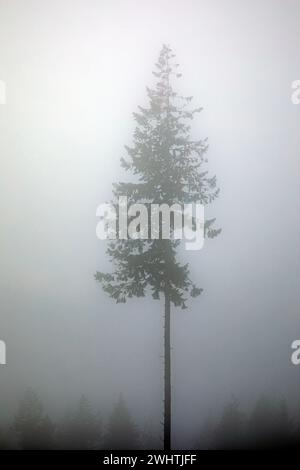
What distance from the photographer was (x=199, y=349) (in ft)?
66.3

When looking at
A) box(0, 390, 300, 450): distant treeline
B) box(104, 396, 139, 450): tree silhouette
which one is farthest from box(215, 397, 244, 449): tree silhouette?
box(104, 396, 139, 450): tree silhouette

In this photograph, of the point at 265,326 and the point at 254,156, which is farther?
the point at 254,156

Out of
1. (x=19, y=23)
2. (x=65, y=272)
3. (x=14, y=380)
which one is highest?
(x=19, y=23)

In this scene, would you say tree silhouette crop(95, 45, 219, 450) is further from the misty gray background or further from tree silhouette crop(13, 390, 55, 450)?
tree silhouette crop(13, 390, 55, 450)

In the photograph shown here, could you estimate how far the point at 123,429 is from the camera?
18.7 meters

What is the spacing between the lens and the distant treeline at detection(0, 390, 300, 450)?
17.5 meters

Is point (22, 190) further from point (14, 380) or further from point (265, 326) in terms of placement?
point (265, 326)

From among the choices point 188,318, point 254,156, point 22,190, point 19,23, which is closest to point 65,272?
point 22,190

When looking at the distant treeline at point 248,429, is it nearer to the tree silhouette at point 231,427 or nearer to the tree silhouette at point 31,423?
the tree silhouette at point 231,427

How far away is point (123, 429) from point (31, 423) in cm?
444

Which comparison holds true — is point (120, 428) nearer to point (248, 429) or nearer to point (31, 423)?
point (31, 423)

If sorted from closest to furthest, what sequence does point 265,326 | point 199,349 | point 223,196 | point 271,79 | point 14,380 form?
point 14,380, point 199,349, point 265,326, point 223,196, point 271,79

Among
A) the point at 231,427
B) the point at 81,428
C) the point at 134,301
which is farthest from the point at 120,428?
the point at 134,301

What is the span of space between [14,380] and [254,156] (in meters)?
21.5
